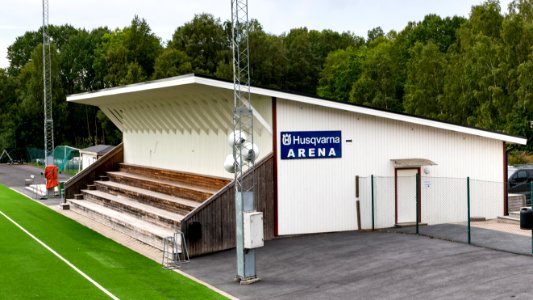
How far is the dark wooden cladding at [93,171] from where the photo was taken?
34.1m

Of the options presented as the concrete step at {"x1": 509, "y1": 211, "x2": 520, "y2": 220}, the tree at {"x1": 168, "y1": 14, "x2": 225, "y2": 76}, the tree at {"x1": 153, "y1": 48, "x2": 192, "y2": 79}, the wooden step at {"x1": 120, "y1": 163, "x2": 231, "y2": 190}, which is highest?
the tree at {"x1": 168, "y1": 14, "x2": 225, "y2": 76}

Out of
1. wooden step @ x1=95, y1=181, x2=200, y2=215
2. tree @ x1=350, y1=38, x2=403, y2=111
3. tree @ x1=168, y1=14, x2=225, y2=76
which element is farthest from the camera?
tree @ x1=168, y1=14, x2=225, y2=76

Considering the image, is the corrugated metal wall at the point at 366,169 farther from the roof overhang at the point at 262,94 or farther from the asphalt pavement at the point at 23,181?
the asphalt pavement at the point at 23,181

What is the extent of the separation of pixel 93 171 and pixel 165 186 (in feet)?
30.2

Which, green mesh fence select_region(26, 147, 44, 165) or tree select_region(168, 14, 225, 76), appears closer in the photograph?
green mesh fence select_region(26, 147, 44, 165)

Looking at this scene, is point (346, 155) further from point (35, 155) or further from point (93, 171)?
point (35, 155)

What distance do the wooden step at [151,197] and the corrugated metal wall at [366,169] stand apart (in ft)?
13.4

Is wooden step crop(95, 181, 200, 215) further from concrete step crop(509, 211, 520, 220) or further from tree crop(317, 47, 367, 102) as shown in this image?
tree crop(317, 47, 367, 102)

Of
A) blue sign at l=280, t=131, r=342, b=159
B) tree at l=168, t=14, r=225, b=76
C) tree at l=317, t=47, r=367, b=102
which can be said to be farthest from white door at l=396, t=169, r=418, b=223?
tree at l=317, t=47, r=367, b=102

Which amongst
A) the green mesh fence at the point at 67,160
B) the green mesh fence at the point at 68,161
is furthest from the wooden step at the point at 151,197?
the green mesh fence at the point at 68,161

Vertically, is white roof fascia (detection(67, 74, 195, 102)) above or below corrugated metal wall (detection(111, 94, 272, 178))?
above

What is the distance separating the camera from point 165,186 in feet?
90.8

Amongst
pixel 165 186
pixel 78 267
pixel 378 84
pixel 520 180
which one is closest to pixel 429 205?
pixel 520 180

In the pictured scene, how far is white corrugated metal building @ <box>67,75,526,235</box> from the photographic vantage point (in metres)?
22.0
